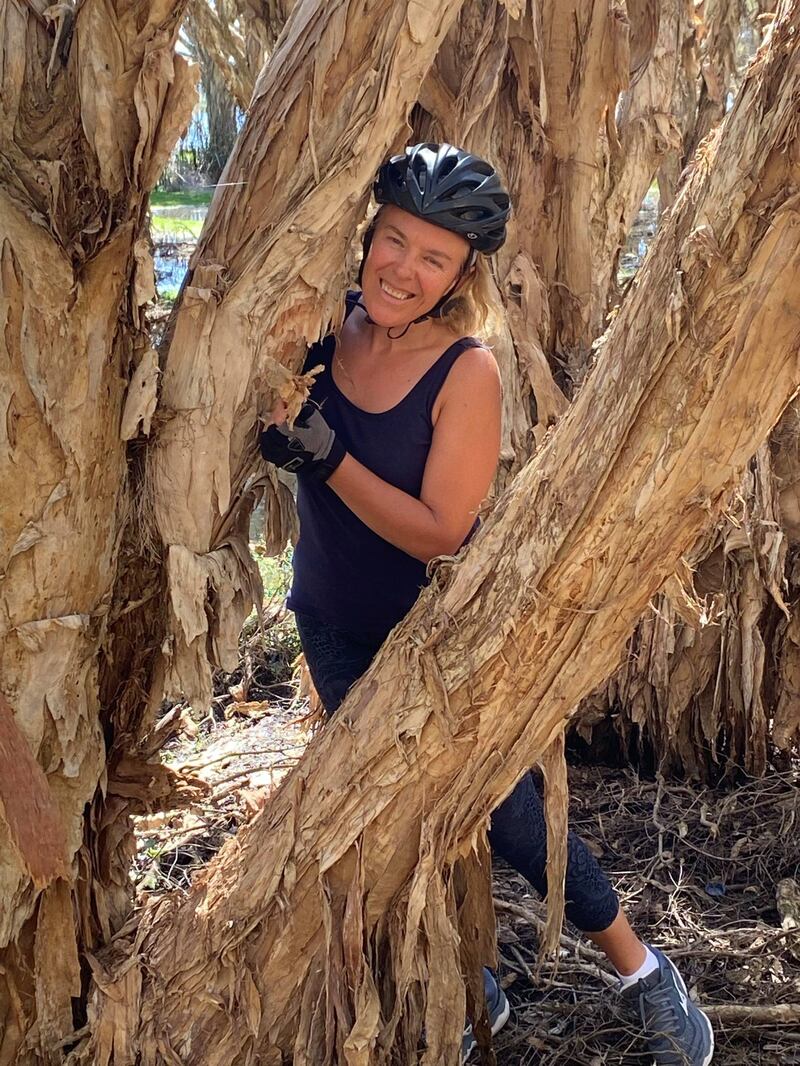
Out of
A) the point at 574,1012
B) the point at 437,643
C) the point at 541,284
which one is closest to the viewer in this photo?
the point at 437,643

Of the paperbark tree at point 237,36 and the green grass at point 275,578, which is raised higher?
the paperbark tree at point 237,36

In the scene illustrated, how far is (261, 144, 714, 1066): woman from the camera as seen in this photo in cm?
202

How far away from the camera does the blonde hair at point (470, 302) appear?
2.20 metres

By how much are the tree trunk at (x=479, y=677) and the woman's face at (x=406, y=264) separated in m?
0.29

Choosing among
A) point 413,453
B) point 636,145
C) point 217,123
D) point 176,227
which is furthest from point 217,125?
point 413,453

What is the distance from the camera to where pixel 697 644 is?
377cm

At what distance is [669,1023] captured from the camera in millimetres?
2334

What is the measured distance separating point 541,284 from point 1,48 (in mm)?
2134

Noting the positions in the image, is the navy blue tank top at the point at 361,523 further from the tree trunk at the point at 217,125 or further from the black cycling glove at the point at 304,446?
the tree trunk at the point at 217,125

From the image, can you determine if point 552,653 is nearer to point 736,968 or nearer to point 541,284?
point 736,968

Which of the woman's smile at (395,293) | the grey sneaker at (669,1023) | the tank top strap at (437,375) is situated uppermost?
the woman's smile at (395,293)

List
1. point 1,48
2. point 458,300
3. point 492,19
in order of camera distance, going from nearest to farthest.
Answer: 1. point 1,48
2. point 458,300
3. point 492,19

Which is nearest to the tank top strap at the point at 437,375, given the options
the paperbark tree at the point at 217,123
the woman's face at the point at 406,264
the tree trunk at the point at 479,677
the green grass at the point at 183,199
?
the woman's face at the point at 406,264

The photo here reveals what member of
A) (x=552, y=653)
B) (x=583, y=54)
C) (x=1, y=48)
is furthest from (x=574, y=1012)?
(x=583, y=54)
